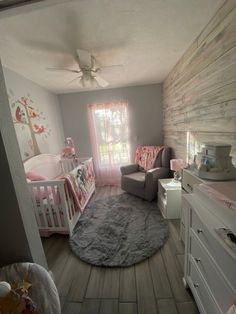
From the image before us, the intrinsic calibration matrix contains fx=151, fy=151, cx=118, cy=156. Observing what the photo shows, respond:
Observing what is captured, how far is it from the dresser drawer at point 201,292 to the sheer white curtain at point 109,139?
2729mm

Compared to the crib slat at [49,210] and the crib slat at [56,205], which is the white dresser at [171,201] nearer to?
the crib slat at [56,205]

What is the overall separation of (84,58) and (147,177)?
2003mm

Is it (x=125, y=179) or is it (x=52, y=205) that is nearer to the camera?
(x=52, y=205)

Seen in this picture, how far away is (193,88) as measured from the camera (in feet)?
6.30

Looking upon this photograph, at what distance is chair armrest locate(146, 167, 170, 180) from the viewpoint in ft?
8.70

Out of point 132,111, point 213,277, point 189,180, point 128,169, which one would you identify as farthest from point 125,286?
point 132,111

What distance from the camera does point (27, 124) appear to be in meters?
2.53

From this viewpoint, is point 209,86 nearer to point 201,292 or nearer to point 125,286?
point 201,292

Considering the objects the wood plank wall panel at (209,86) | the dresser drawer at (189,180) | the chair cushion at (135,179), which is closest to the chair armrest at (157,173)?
the chair cushion at (135,179)

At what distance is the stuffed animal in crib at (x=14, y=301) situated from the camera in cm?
77

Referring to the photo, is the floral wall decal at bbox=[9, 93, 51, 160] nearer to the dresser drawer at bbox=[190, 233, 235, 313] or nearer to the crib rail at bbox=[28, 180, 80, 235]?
the crib rail at bbox=[28, 180, 80, 235]

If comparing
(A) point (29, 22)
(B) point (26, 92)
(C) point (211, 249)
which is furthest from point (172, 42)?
(B) point (26, 92)

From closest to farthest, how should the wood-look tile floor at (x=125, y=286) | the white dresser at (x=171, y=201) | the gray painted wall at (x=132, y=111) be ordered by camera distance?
1. the wood-look tile floor at (x=125, y=286)
2. the white dresser at (x=171, y=201)
3. the gray painted wall at (x=132, y=111)

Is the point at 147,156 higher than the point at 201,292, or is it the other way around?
the point at 147,156
